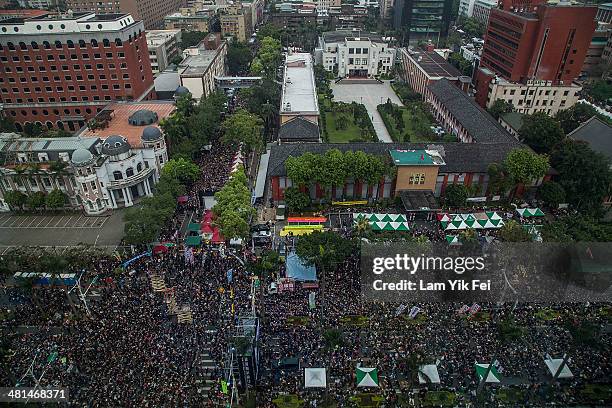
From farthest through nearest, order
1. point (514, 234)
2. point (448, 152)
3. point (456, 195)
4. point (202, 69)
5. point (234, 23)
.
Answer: point (234, 23) < point (202, 69) < point (448, 152) < point (456, 195) < point (514, 234)

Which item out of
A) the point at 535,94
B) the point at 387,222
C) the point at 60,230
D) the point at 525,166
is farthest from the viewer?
the point at 535,94

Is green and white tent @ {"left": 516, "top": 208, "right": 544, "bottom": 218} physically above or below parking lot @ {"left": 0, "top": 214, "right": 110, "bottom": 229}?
above

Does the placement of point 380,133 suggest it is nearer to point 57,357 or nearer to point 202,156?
point 202,156

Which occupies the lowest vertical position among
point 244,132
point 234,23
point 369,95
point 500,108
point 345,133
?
point 345,133

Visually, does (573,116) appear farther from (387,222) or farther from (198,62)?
(198,62)

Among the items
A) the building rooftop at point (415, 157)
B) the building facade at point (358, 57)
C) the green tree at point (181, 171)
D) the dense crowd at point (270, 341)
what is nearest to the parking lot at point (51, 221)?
the green tree at point (181, 171)

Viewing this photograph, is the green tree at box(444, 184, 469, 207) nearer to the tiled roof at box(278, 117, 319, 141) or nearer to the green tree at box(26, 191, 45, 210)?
the tiled roof at box(278, 117, 319, 141)

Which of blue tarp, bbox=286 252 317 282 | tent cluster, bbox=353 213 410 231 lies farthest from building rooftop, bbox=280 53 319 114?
blue tarp, bbox=286 252 317 282

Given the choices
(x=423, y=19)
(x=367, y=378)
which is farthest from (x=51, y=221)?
(x=423, y=19)

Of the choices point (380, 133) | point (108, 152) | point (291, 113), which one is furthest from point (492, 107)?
point (108, 152)
